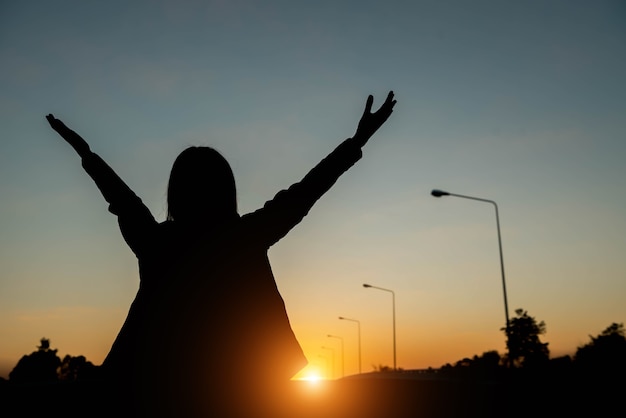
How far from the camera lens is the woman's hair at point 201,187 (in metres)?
2.37

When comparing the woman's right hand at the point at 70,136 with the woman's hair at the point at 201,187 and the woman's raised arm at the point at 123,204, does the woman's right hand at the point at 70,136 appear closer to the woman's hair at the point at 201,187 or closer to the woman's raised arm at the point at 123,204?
the woman's raised arm at the point at 123,204

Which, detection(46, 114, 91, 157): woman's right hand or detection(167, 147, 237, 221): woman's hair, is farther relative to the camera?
detection(46, 114, 91, 157): woman's right hand

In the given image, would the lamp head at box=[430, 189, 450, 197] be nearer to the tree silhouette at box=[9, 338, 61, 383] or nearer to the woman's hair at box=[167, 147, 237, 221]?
the woman's hair at box=[167, 147, 237, 221]

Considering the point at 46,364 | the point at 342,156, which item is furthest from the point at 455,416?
the point at 46,364

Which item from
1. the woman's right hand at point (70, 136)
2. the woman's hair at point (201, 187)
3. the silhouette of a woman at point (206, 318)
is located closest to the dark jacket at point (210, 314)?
the silhouette of a woman at point (206, 318)

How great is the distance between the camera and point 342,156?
8.70 feet

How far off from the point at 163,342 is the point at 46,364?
13997 centimetres

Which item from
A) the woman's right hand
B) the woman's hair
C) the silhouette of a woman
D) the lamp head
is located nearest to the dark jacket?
the silhouette of a woman

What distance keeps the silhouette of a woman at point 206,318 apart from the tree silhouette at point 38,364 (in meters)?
122

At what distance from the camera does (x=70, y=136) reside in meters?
2.98

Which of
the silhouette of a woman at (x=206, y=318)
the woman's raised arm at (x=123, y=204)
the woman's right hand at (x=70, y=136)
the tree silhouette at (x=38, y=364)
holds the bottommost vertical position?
the silhouette of a woman at (x=206, y=318)

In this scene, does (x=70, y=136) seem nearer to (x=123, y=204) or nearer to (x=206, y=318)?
(x=123, y=204)

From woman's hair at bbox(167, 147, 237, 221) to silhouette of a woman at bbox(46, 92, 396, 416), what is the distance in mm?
30

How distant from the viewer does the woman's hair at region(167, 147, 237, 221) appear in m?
2.37
